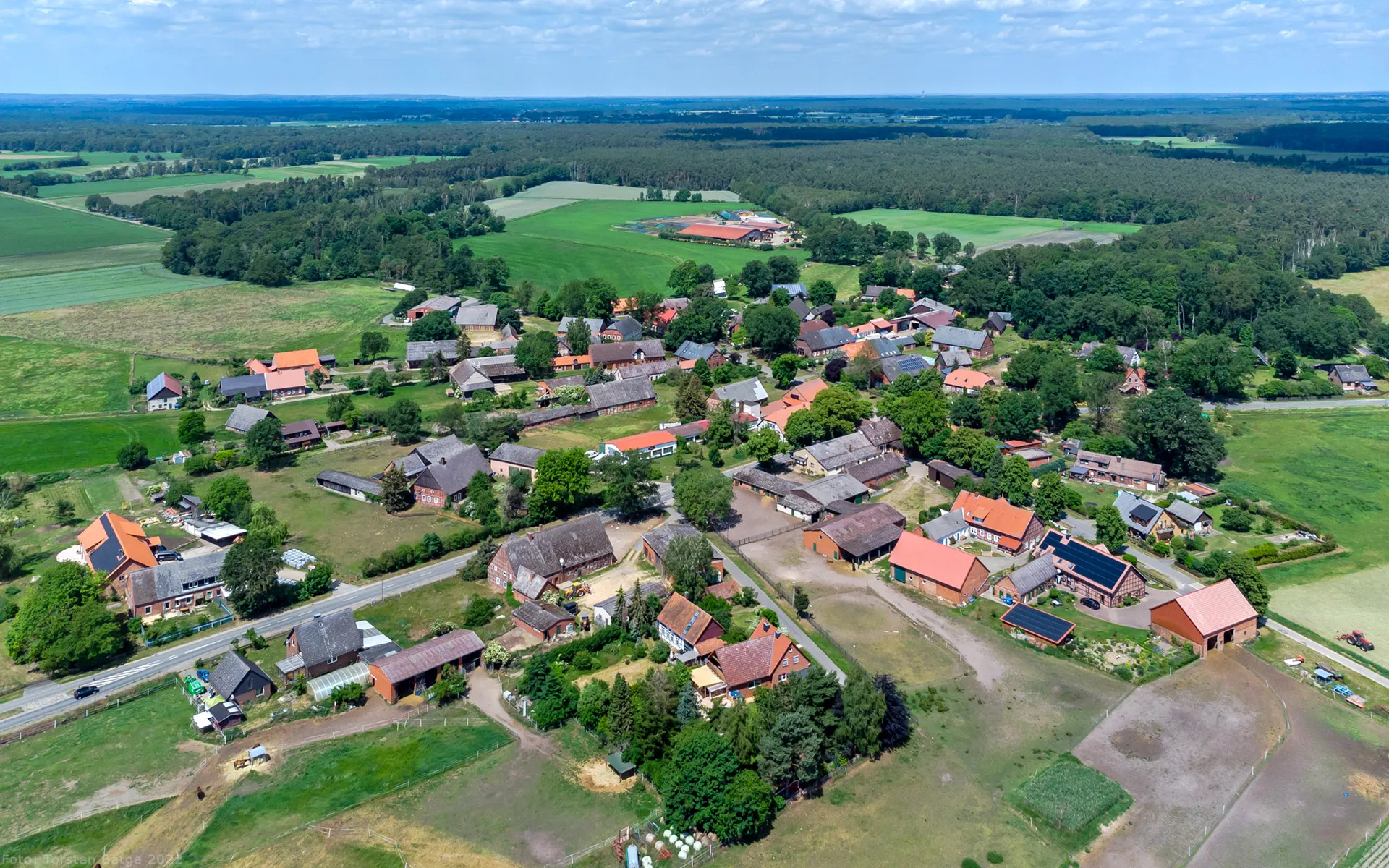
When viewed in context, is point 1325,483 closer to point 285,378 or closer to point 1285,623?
point 1285,623

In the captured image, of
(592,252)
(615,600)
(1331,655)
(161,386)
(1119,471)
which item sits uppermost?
(592,252)

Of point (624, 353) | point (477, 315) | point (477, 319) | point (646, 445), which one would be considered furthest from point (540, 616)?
point (477, 315)

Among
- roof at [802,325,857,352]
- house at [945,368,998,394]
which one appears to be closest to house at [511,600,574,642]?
house at [945,368,998,394]

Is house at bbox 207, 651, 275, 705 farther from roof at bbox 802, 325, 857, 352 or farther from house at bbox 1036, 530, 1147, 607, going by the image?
roof at bbox 802, 325, 857, 352

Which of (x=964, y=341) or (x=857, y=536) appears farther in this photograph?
(x=964, y=341)

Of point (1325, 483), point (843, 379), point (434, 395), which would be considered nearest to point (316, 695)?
point (434, 395)

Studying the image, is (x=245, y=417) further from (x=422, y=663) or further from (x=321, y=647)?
(x=422, y=663)
